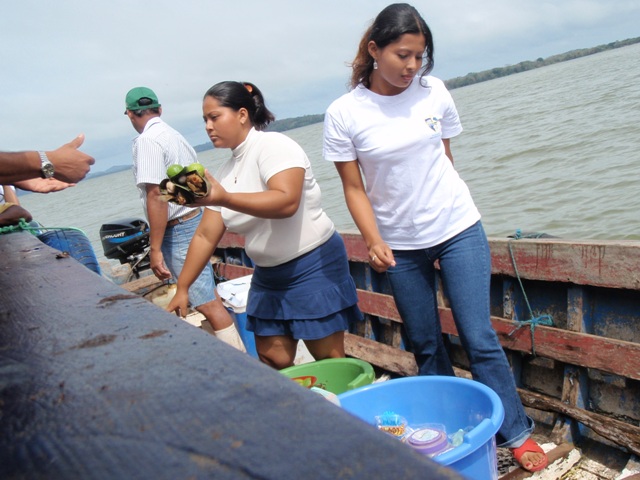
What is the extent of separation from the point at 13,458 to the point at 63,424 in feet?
0.21

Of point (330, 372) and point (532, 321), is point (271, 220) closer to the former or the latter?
point (330, 372)

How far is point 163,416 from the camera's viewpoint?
661 millimetres

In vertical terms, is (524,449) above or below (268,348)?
below

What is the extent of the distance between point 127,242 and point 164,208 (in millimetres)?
2992

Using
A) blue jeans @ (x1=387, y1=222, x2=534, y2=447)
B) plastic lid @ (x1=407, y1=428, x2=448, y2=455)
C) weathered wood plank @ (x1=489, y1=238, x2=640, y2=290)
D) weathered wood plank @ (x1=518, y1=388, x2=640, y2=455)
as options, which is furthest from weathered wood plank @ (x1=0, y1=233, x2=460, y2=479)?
weathered wood plank @ (x1=518, y1=388, x2=640, y2=455)

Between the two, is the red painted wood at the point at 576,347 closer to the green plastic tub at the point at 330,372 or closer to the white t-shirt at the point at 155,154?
the green plastic tub at the point at 330,372

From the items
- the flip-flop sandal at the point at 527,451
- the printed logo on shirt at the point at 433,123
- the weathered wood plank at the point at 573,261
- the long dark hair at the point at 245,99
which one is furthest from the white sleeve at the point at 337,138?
the flip-flop sandal at the point at 527,451

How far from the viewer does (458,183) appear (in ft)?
9.19

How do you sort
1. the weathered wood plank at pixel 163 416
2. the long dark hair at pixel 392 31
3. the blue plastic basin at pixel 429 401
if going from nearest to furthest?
the weathered wood plank at pixel 163 416 < the blue plastic basin at pixel 429 401 < the long dark hair at pixel 392 31

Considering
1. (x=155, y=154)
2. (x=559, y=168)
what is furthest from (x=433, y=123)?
(x=559, y=168)

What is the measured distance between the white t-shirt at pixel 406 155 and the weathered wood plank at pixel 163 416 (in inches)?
71.5

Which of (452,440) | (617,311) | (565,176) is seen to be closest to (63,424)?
(452,440)

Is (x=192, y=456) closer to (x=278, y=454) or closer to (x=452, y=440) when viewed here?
(x=278, y=454)

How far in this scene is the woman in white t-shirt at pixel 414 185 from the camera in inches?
104
